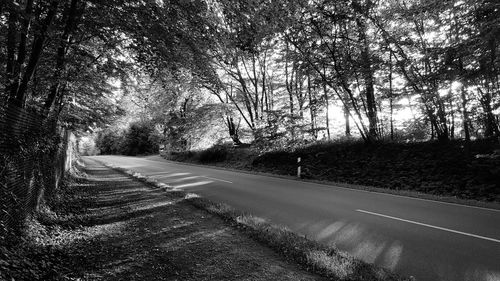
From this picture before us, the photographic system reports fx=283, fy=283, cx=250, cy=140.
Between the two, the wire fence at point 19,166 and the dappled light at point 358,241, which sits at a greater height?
the wire fence at point 19,166

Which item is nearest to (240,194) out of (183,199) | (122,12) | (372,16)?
(183,199)

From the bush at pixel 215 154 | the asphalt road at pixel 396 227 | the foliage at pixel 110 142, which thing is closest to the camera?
the asphalt road at pixel 396 227

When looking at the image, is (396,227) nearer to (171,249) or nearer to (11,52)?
(171,249)

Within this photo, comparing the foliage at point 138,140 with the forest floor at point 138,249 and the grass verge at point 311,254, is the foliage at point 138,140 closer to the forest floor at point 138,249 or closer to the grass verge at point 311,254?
the forest floor at point 138,249

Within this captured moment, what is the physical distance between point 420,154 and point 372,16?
7323 mm

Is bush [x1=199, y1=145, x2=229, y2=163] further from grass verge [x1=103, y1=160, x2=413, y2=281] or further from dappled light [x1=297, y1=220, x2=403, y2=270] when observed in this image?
dappled light [x1=297, y1=220, x2=403, y2=270]

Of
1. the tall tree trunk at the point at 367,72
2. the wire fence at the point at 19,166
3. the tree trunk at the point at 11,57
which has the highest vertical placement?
the tall tree trunk at the point at 367,72

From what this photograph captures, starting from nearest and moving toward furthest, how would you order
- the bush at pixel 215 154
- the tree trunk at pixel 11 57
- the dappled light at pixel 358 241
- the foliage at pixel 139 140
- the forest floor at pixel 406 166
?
the dappled light at pixel 358 241 < the tree trunk at pixel 11 57 < the forest floor at pixel 406 166 < the bush at pixel 215 154 < the foliage at pixel 139 140

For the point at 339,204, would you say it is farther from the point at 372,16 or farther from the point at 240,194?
the point at 372,16

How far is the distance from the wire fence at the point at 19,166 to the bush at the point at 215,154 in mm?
20163

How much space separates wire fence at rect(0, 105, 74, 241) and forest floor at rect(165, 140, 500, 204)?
11.3m

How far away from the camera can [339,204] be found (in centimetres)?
860

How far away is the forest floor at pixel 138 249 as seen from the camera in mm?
3840

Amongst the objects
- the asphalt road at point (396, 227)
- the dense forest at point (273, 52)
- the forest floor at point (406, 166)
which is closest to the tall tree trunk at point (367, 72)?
the dense forest at point (273, 52)
